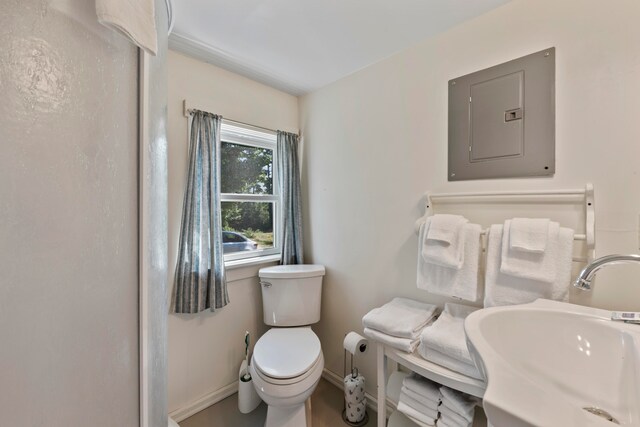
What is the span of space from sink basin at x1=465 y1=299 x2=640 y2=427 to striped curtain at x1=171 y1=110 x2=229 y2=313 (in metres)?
1.38

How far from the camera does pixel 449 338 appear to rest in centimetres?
106

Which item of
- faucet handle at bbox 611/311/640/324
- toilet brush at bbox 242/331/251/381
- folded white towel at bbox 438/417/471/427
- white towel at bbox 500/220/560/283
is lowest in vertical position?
toilet brush at bbox 242/331/251/381

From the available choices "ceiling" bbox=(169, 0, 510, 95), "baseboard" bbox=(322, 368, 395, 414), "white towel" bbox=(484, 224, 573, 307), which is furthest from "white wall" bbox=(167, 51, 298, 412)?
"white towel" bbox=(484, 224, 573, 307)

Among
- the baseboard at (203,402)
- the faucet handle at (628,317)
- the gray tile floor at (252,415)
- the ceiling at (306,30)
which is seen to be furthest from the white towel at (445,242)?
the baseboard at (203,402)

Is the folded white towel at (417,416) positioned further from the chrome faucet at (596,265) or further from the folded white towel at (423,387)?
the chrome faucet at (596,265)

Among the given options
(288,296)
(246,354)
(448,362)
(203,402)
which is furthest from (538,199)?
(203,402)

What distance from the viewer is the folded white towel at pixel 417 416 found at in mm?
1116

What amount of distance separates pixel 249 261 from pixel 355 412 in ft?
3.68

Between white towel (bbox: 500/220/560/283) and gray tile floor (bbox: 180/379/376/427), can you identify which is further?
gray tile floor (bbox: 180/379/376/427)

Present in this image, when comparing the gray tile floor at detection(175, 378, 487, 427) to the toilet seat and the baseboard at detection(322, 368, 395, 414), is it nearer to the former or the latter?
the baseboard at detection(322, 368, 395, 414)

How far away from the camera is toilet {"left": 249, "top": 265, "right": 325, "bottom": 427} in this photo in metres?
1.31

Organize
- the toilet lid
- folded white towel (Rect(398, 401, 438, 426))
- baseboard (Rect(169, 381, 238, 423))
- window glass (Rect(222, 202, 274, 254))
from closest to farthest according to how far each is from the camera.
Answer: folded white towel (Rect(398, 401, 438, 426)) → the toilet lid → baseboard (Rect(169, 381, 238, 423)) → window glass (Rect(222, 202, 274, 254))

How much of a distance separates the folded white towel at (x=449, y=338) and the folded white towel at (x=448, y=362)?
0.05 ft

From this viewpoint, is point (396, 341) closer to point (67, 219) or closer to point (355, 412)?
point (355, 412)
